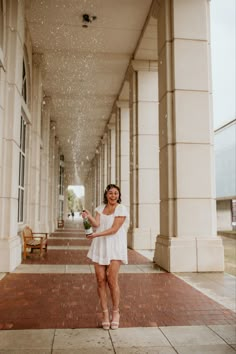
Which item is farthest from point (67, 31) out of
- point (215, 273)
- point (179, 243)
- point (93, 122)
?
point (93, 122)

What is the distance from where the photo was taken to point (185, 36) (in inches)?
340

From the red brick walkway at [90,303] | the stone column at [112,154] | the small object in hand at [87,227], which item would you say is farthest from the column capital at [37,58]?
the small object in hand at [87,227]

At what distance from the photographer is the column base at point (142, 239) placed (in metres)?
12.4

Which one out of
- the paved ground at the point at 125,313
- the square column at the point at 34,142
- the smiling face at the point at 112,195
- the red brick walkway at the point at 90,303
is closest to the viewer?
the paved ground at the point at 125,313

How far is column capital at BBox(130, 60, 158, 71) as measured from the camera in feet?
43.7

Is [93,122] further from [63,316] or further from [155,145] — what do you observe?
[63,316]

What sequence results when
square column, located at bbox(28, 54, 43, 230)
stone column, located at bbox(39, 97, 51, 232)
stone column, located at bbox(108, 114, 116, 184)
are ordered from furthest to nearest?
stone column, located at bbox(108, 114, 116, 184), stone column, located at bbox(39, 97, 51, 232), square column, located at bbox(28, 54, 43, 230)

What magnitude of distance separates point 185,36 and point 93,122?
1548cm

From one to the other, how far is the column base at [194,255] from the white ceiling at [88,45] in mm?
6271

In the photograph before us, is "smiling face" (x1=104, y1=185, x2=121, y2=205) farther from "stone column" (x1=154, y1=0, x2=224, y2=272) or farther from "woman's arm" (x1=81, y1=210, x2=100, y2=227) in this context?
"stone column" (x1=154, y1=0, x2=224, y2=272)

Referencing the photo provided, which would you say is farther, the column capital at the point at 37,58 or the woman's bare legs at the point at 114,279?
the column capital at the point at 37,58

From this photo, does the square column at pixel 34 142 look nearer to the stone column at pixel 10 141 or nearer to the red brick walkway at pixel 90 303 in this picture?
the stone column at pixel 10 141

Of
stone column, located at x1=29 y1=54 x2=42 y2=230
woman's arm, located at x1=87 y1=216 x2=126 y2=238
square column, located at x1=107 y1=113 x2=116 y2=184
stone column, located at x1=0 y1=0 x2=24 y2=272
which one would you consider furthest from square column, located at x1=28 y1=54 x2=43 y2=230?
woman's arm, located at x1=87 y1=216 x2=126 y2=238

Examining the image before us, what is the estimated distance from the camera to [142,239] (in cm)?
1248
